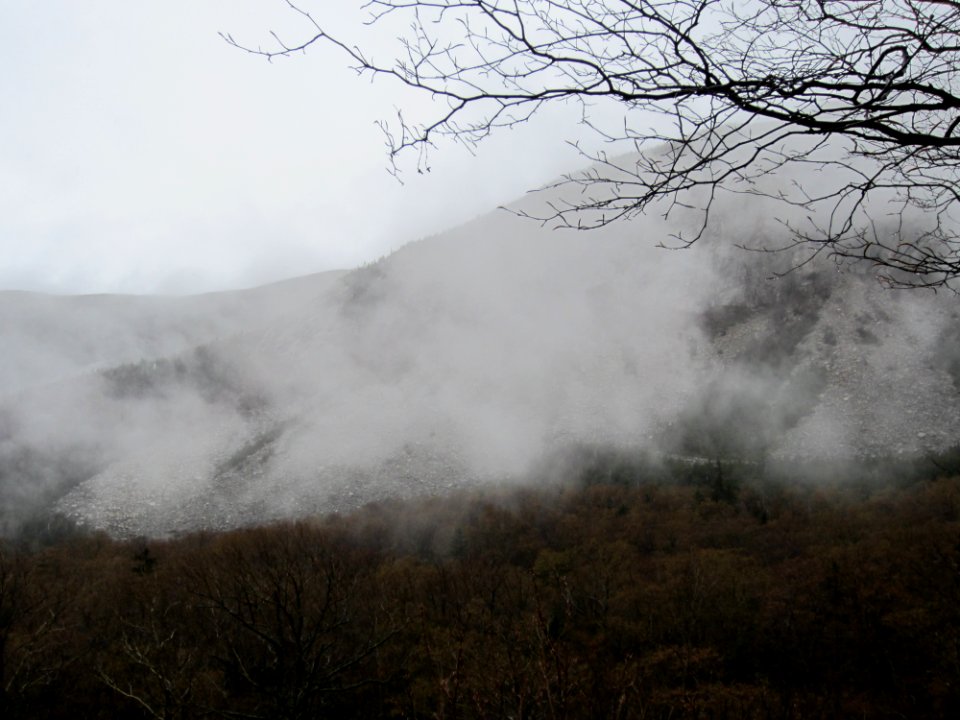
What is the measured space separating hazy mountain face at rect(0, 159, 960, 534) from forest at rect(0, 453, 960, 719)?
8.91 metres

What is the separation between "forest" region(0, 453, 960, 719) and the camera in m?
15.5

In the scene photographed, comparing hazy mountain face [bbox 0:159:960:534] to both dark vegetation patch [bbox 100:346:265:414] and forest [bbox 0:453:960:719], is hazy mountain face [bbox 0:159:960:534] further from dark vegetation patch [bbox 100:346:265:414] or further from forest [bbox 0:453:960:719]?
forest [bbox 0:453:960:719]

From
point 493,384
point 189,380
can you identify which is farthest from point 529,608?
point 189,380

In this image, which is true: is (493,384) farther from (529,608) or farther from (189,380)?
(529,608)

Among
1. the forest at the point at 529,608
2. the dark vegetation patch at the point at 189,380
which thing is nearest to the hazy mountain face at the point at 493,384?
the dark vegetation patch at the point at 189,380

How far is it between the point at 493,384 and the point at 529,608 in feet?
163

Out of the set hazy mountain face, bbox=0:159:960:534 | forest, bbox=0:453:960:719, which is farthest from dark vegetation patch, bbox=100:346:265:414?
forest, bbox=0:453:960:719

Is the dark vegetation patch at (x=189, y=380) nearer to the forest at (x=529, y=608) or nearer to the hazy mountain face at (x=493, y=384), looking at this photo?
the hazy mountain face at (x=493, y=384)

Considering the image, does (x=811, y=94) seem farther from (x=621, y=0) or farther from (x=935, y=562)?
(x=935, y=562)

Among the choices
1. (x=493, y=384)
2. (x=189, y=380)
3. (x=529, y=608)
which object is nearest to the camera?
(x=529, y=608)

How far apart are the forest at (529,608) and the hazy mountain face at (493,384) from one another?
891 centimetres

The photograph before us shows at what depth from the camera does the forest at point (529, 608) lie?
15.5 meters

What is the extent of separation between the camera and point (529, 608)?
30844mm

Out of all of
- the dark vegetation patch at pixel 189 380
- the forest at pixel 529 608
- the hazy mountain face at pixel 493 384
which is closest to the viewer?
the forest at pixel 529 608
